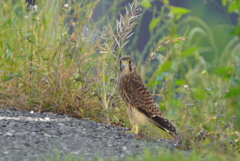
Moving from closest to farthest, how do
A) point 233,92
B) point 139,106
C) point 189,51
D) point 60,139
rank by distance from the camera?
point 60,139
point 139,106
point 233,92
point 189,51

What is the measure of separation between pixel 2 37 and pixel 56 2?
0.83 meters

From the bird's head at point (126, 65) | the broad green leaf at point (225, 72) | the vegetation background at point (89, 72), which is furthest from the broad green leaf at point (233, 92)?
the bird's head at point (126, 65)

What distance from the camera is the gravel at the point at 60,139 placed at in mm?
3951

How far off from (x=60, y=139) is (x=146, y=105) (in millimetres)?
864

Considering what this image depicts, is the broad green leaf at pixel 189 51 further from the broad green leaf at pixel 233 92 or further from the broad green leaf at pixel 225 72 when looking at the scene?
the broad green leaf at pixel 233 92

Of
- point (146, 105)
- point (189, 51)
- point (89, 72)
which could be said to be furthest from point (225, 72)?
point (89, 72)

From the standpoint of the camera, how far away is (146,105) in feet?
15.7

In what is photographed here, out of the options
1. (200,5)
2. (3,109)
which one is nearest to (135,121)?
(3,109)

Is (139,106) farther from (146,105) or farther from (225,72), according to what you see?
(225,72)

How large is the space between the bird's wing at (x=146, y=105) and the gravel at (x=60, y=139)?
0.15 m

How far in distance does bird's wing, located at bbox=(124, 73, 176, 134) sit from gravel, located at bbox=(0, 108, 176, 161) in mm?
155

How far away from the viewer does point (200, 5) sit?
731cm

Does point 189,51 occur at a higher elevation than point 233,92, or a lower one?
higher

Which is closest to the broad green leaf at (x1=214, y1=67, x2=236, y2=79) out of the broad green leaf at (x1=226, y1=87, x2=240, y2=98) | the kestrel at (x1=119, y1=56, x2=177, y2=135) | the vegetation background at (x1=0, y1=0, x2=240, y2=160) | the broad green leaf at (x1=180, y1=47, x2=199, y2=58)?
the vegetation background at (x1=0, y1=0, x2=240, y2=160)
